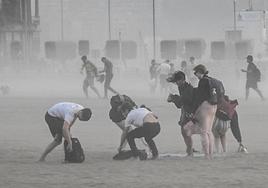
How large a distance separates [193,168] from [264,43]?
60.5 m

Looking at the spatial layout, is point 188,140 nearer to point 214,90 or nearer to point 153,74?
point 214,90

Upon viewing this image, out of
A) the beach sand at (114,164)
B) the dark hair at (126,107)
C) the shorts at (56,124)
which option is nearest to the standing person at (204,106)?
the beach sand at (114,164)

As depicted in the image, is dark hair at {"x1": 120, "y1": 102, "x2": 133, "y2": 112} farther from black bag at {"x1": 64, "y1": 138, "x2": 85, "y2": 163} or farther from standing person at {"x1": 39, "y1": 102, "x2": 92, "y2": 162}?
black bag at {"x1": 64, "y1": 138, "x2": 85, "y2": 163}

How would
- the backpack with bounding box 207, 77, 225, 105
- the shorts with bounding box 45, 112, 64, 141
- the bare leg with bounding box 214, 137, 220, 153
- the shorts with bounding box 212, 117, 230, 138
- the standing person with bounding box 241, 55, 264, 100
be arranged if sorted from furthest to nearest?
the standing person with bounding box 241, 55, 264, 100, the bare leg with bounding box 214, 137, 220, 153, the shorts with bounding box 212, 117, 230, 138, the shorts with bounding box 45, 112, 64, 141, the backpack with bounding box 207, 77, 225, 105

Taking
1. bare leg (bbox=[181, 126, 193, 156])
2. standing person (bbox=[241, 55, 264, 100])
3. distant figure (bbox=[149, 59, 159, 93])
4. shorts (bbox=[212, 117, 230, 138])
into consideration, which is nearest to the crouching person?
bare leg (bbox=[181, 126, 193, 156])

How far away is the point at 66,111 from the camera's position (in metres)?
10.8

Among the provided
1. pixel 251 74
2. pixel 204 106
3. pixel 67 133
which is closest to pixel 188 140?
pixel 204 106

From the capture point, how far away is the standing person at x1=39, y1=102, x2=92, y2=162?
1066 cm

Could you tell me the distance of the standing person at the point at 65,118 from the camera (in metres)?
10.7

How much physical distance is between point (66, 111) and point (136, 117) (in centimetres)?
100

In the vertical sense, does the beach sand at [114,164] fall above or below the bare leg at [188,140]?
below

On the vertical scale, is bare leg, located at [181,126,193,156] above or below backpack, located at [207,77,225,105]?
below

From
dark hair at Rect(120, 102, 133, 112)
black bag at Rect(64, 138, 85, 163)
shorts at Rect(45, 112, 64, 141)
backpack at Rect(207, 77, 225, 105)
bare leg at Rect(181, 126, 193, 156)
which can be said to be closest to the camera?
backpack at Rect(207, 77, 225, 105)

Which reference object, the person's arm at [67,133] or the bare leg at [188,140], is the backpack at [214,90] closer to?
the bare leg at [188,140]
